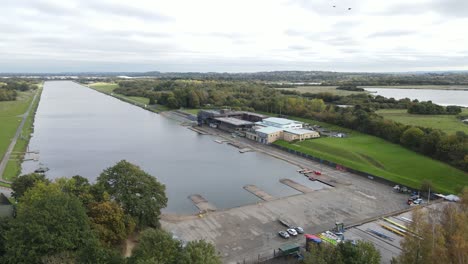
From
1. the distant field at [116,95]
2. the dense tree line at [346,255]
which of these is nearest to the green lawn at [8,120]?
the distant field at [116,95]

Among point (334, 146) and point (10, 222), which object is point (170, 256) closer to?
point (10, 222)

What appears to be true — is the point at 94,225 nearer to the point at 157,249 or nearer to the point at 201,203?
the point at 157,249

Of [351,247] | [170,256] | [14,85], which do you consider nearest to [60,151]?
[170,256]

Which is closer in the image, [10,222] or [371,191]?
[10,222]

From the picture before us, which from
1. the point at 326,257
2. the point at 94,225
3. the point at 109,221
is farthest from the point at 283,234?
the point at 94,225

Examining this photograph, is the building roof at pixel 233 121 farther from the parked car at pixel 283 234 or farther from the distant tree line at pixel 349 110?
the parked car at pixel 283 234

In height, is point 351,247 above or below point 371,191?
above
